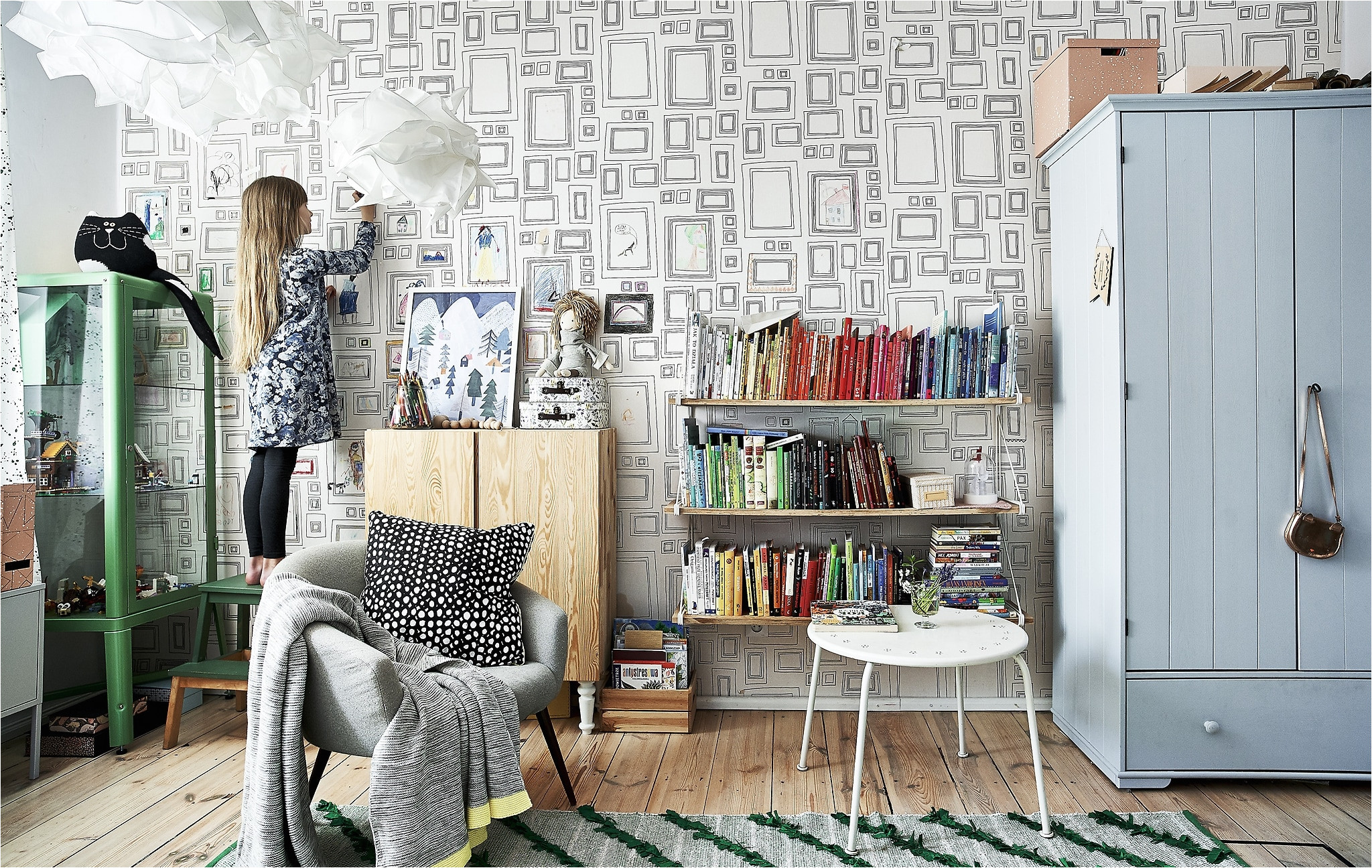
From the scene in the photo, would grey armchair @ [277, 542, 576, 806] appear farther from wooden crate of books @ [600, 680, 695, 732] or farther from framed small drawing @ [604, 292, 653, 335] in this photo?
framed small drawing @ [604, 292, 653, 335]

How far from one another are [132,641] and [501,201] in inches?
91.3

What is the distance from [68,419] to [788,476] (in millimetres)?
2530

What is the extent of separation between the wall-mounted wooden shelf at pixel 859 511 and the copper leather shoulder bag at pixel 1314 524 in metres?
0.79

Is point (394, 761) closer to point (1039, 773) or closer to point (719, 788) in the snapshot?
point (719, 788)

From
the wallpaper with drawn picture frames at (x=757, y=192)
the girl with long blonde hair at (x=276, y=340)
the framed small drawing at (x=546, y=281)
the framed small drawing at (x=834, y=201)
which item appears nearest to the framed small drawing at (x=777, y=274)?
the wallpaper with drawn picture frames at (x=757, y=192)

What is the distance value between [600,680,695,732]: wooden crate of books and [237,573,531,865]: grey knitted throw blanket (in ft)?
2.93

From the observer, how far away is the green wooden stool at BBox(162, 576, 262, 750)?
2.84m

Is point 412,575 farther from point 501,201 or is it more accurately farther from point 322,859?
point 501,201

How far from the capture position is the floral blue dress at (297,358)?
119 inches

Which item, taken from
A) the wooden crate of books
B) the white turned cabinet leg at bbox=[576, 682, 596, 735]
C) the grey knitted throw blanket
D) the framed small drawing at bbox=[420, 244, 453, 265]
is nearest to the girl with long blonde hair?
the framed small drawing at bbox=[420, 244, 453, 265]

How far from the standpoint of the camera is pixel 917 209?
10.3ft

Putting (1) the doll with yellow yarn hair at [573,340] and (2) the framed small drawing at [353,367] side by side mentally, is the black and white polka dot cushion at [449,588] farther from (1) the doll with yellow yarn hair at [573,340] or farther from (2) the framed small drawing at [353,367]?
(2) the framed small drawing at [353,367]

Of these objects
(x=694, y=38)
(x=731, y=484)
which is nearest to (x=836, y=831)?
(x=731, y=484)

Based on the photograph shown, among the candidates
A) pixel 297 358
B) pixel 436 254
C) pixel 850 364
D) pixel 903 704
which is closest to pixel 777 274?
pixel 850 364
